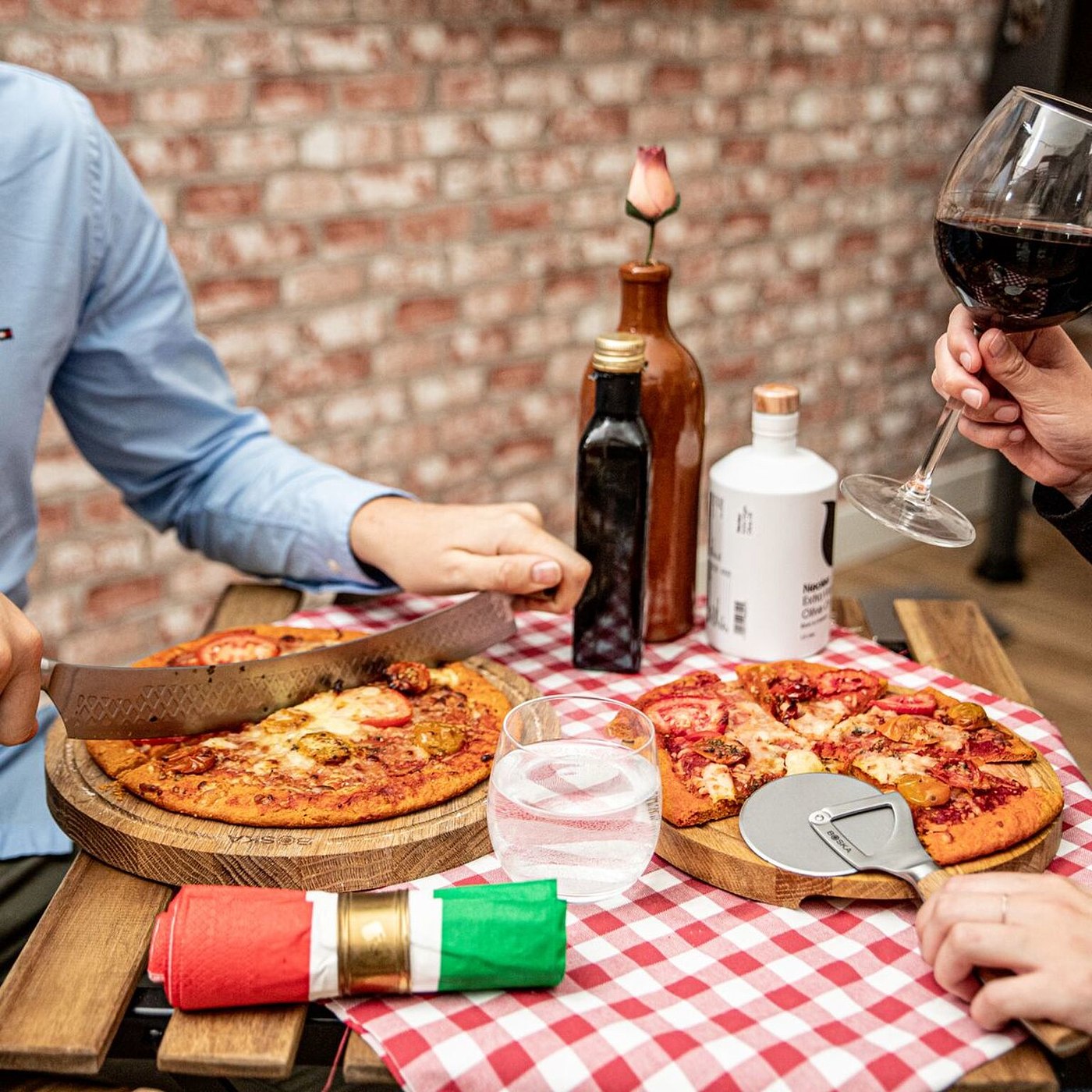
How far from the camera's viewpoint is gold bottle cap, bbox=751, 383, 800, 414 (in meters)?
1.14

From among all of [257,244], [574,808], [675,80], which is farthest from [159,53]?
[574,808]

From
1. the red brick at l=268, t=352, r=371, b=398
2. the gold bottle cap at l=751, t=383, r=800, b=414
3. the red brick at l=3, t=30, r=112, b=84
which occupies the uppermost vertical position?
the red brick at l=3, t=30, r=112, b=84

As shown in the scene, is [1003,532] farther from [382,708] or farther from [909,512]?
[382,708]

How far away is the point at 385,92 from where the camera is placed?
2.26 m

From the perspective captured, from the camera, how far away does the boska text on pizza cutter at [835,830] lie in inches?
32.2

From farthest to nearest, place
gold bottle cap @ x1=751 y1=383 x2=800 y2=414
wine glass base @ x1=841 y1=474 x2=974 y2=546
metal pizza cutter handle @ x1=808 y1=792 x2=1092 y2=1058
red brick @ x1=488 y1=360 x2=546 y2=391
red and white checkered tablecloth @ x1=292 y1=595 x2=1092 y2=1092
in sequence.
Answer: red brick @ x1=488 y1=360 x2=546 y2=391
gold bottle cap @ x1=751 y1=383 x2=800 y2=414
wine glass base @ x1=841 y1=474 x2=974 y2=546
metal pizza cutter handle @ x1=808 y1=792 x2=1092 y2=1058
red and white checkered tablecloth @ x1=292 y1=595 x2=1092 y2=1092

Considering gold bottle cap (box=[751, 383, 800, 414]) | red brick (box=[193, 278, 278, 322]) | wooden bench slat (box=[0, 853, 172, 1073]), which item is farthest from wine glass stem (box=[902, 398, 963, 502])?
red brick (box=[193, 278, 278, 322])

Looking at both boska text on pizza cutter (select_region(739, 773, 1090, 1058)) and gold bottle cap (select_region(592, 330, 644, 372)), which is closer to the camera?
boska text on pizza cutter (select_region(739, 773, 1090, 1058))

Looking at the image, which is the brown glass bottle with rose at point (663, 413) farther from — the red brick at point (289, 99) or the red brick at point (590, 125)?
the red brick at point (590, 125)

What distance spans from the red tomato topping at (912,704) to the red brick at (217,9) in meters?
1.58

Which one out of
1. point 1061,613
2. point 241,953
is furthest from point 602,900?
point 1061,613

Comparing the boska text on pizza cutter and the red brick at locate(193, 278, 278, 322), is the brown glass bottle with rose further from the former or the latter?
the red brick at locate(193, 278, 278, 322)

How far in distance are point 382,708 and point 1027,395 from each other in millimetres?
609

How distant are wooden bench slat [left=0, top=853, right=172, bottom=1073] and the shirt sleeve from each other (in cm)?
52
